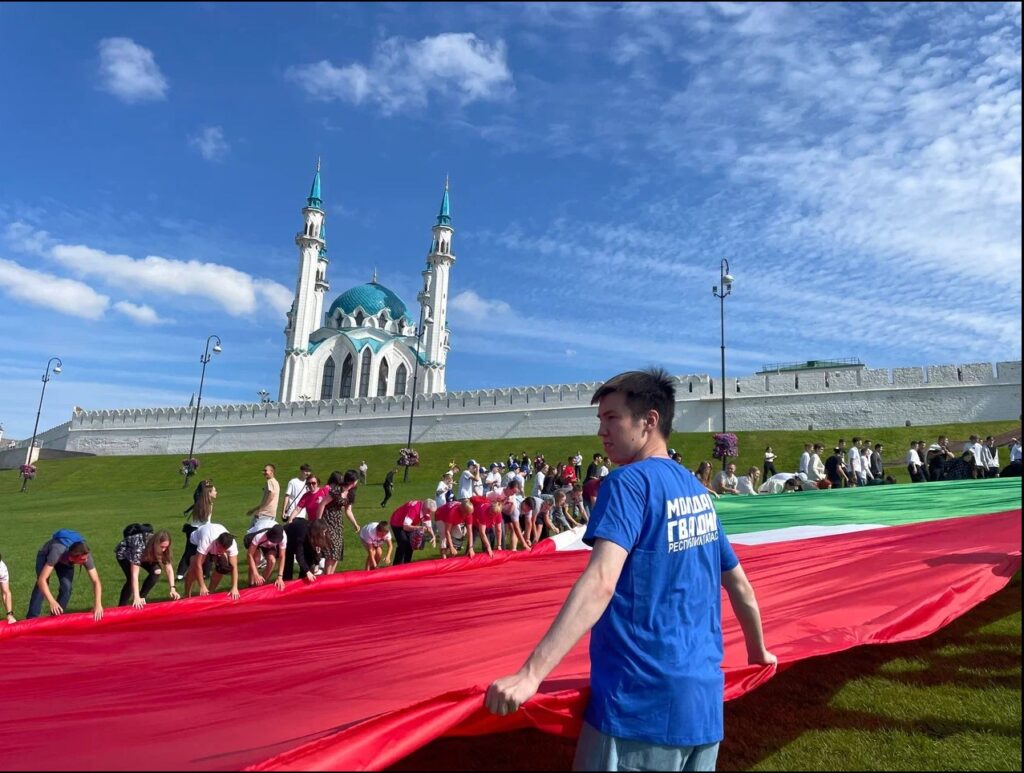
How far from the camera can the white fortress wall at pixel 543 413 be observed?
1563 inches

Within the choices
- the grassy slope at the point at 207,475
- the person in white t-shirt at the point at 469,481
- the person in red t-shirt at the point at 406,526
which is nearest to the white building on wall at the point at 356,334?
the grassy slope at the point at 207,475

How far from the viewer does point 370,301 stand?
81.9 metres

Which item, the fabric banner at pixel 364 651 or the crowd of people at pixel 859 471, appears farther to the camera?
the crowd of people at pixel 859 471

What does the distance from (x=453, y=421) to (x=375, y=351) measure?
27674 mm

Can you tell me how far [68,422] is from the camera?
66.6 meters

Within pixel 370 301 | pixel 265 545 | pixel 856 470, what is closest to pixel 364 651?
pixel 265 545

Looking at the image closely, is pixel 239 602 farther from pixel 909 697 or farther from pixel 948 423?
pixel 948 423

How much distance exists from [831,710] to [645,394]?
3829 millimetres

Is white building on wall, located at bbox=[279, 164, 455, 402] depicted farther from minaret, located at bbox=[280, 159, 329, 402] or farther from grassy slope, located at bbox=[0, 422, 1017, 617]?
grassy slope, located at bbox=[0, 422, 1017, 617]

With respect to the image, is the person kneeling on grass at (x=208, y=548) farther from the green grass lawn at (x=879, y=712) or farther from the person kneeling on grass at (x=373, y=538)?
the person kneeling on grass at (x=373, y=538)

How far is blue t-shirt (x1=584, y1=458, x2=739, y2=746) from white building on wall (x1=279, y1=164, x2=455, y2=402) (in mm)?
70352

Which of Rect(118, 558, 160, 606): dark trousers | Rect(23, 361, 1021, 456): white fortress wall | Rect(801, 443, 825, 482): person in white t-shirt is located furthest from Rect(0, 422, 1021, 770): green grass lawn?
Rect(23, 361, 1021, 456): white fortress wall

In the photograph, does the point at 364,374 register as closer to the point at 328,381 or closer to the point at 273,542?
the point at 328,381

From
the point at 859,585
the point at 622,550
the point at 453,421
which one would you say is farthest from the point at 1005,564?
the point at 453,421
